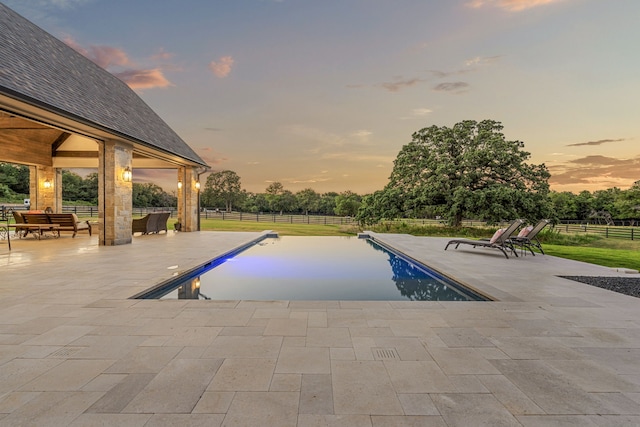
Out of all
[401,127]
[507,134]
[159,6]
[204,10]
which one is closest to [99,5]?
[159,6]

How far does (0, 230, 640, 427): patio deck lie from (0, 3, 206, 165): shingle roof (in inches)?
173

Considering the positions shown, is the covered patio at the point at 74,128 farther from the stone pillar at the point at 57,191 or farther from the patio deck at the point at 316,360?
the patio deck at the point at 316,360

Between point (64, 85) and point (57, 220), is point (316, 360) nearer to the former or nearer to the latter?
point (64, 85)

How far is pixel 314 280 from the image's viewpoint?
6488mm

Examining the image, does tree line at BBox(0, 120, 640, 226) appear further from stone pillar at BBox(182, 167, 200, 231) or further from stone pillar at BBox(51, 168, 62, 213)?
stone pillar at BBox(51, 168, 62, 213)

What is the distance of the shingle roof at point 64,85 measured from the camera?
6684mm

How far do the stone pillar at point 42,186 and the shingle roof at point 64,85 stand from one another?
5.48m

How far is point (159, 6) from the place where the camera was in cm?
1324

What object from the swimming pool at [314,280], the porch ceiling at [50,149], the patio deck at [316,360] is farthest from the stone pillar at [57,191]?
the patio deck at [316,360]

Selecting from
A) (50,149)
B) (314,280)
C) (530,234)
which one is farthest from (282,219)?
(314,280)

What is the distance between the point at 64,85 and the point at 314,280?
8.73 meters

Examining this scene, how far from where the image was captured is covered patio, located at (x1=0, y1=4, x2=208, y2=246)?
7145mm

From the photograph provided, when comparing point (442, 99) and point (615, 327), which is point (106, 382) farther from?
point (442, 99)

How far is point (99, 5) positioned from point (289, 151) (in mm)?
12595
